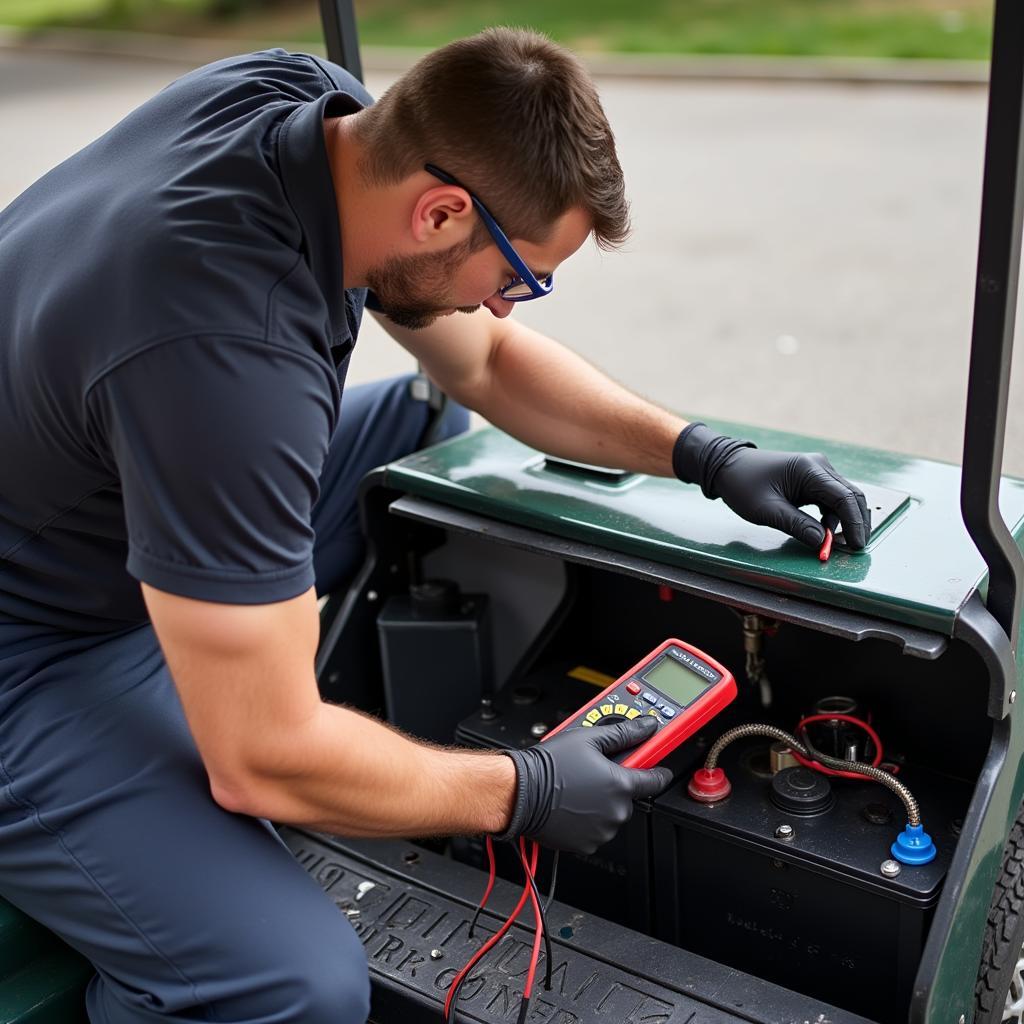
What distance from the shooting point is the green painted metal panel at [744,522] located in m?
1.57

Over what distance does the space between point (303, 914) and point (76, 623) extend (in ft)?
1.52

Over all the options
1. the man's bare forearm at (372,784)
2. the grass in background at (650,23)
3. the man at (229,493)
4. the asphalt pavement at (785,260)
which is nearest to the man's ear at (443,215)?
the man at (229,493)

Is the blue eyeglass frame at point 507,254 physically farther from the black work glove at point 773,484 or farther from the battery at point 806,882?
the battery at point 806,882

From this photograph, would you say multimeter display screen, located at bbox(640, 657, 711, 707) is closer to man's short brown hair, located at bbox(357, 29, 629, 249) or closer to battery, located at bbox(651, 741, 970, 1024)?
battery, located at bbox(651, 741, 970, 1024)

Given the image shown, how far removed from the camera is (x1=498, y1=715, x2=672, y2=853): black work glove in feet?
5.11

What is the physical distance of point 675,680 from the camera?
1746mm

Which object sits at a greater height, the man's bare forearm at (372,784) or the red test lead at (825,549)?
the red test lead at (825,549)

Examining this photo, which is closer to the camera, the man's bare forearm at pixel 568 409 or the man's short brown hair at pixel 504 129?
the man's short brown hair at pixel 504 129

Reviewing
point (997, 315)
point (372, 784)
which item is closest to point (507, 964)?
point (372, 784)

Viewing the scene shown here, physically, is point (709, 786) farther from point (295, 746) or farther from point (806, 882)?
point (295, 746)

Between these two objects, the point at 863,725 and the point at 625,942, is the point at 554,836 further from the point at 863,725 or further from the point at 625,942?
the point at 863,725

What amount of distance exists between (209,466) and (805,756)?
35.0 inches

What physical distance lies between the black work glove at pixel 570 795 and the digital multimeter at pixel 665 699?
0.07m

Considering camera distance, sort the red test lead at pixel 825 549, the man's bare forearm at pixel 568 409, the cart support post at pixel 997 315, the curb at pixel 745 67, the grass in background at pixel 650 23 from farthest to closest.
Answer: the grass in background at pixel 650 23, the curb at pixel 745 67, the man's bare forearm at pixel 568 409, the red test lead at pixel 825 549, the cart support post at pixel 997 315
